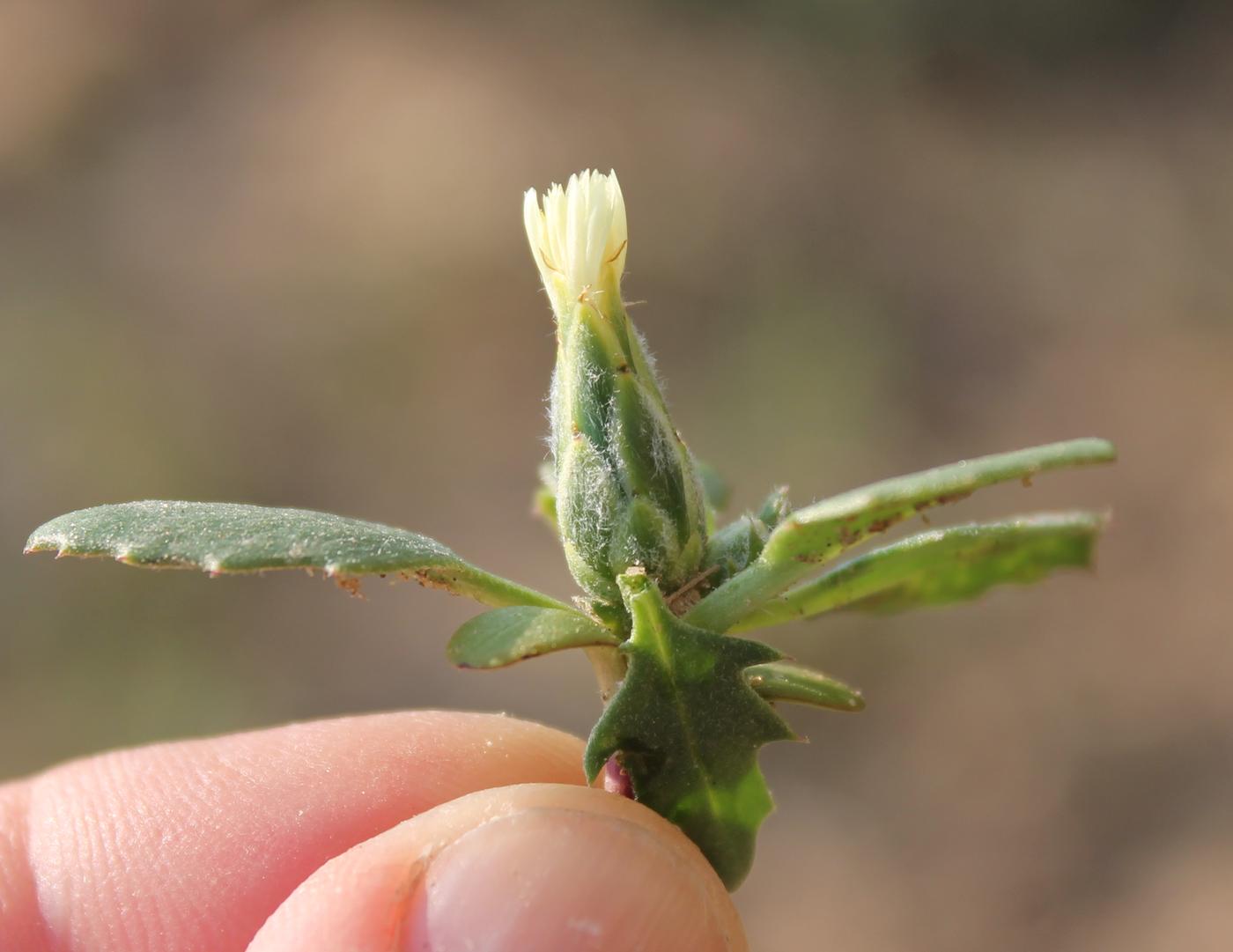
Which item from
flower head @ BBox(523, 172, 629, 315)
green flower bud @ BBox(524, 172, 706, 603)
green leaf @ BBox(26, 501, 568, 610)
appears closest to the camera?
green leaf @ BBox(26, 501, 568, 610)

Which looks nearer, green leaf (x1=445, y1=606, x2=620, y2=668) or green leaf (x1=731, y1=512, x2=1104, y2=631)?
green leaf (x1=445, y1=606, x2=620, y2=668)

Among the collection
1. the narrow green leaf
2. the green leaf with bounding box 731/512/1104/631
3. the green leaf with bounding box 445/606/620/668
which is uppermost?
the green leaf with bounding box 445/606/620/668

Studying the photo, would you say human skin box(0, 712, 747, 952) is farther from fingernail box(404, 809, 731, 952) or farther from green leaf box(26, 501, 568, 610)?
green leaf box(26, 501, 568, 610)

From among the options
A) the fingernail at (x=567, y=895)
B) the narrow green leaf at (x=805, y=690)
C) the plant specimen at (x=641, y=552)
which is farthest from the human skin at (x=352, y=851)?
the narrow green leaf at (x=805, y=690)

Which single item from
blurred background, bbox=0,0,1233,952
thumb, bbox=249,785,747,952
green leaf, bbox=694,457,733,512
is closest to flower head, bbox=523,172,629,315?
green leaf, bbox=694,457,733,512

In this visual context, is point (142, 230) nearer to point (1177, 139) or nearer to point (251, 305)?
point (251, 305)
